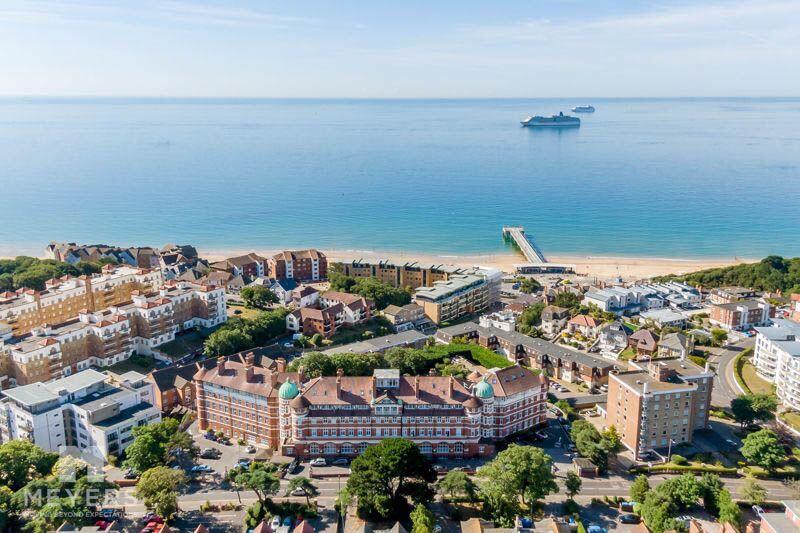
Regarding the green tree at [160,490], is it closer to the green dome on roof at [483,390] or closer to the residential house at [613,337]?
the green dome on roof at [483,390]

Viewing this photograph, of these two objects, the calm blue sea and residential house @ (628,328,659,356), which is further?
the calm blue sea

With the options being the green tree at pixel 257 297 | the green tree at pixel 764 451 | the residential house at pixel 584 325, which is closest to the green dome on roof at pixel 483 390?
the green tree at pixel 764 451

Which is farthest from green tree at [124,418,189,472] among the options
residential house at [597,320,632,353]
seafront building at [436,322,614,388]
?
residential house at [597,320,632,353]

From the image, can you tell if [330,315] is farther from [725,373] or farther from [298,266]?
[725,373]

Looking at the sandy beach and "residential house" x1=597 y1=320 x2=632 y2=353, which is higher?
"residential house" x1=597 y1=320 x2=632 y2=353

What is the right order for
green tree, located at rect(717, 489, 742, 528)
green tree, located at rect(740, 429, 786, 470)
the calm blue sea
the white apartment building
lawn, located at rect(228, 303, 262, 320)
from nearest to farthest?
green tree, located at rect(717, 489, 742, 528), green tree, located at rect(740, 429, 786, 470), the white apartment building, lawn, located at rect(228, 303, 262, 320), the calm blue sea

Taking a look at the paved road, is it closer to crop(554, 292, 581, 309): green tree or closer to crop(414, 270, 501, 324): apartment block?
crop(554, 292, 581, 309): green tree
